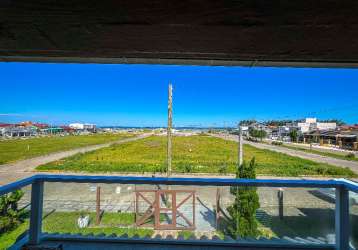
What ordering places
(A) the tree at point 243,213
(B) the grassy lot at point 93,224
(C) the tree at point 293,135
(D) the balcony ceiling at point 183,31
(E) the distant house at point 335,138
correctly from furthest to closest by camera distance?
(C) the tree at point 293,135 < (E) the distant house at point 335,138 < (B) the grassy lot at point 93,224 < (A) the tree at point 243,213 < (D) the balcony ceiling at point 183,31

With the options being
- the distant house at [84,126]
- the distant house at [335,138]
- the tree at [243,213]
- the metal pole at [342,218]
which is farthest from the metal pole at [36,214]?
the distant house at [84,126]

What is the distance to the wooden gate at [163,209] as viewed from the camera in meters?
1.92

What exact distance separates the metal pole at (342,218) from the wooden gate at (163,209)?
3.37 feet

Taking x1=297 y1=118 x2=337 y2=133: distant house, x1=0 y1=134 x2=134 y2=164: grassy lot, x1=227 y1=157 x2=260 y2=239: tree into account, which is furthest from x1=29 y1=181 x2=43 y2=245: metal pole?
x1=297 y1=118 x2=337 y2=133: distant house

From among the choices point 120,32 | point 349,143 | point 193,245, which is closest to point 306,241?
point 193,245

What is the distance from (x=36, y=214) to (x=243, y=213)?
1.57 m

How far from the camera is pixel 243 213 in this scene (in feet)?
6.38

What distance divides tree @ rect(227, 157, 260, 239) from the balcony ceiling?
36.9 inches

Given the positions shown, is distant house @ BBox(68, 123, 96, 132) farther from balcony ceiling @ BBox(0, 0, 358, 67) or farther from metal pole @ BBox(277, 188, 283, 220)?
balcony ceiling @ BBox(0, 0, 358, 67)

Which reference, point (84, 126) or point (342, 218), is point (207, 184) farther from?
point (84, 126)

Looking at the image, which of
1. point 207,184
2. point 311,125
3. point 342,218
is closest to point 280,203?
point 342,218

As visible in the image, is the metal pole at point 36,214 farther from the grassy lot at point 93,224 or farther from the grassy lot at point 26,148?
the grassy lot at point 26,148

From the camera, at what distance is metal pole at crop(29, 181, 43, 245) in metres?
1.82

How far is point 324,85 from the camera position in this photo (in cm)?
1578
